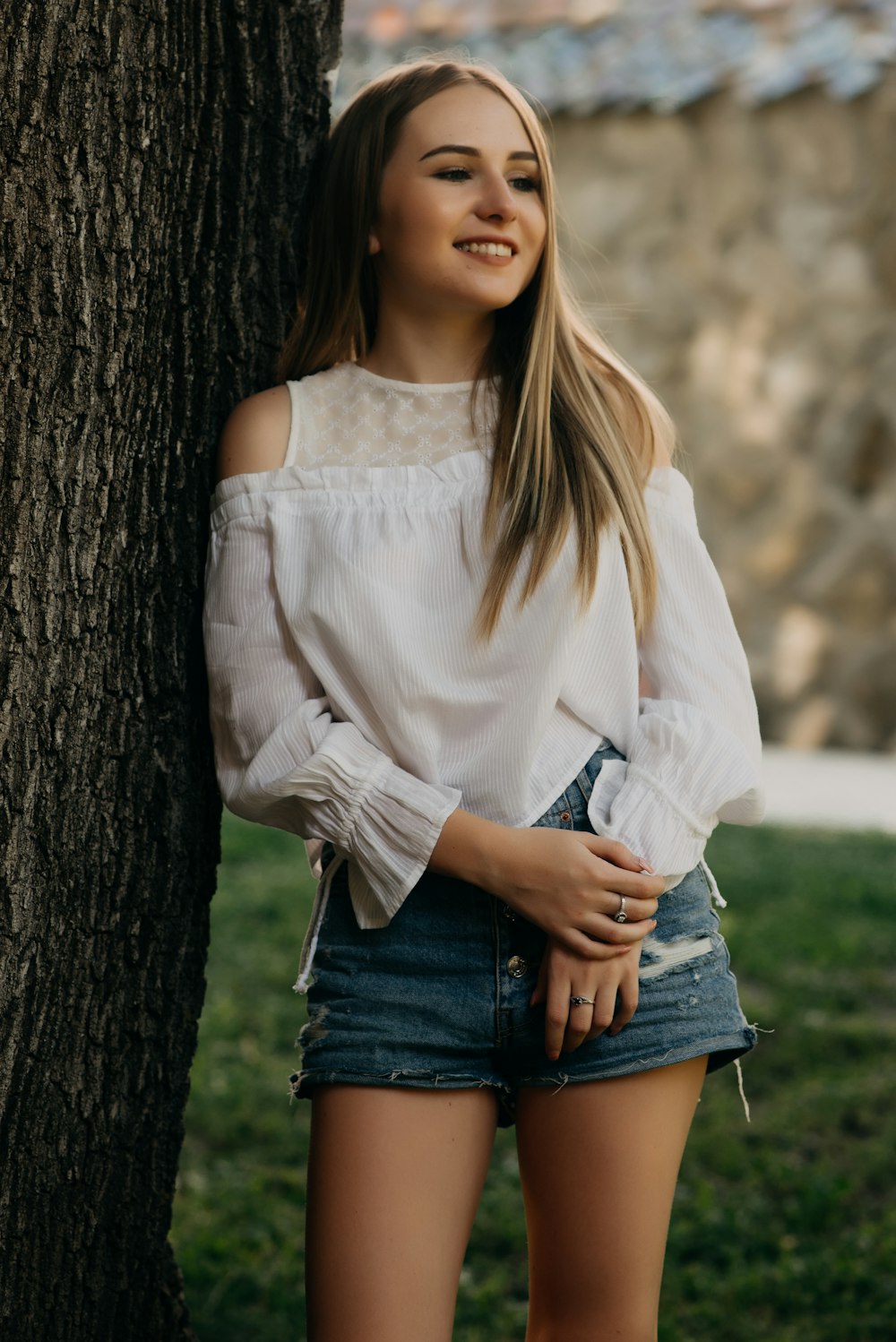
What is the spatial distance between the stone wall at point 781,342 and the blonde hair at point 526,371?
21.5ft

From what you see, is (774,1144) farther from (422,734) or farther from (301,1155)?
(422,734)

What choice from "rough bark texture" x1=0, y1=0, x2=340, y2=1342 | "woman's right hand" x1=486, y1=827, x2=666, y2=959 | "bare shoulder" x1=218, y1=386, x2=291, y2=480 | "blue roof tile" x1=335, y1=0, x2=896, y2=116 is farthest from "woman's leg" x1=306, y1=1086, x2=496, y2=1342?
"blue roof tile" x1=335, y1=0, x2=896, y2=116

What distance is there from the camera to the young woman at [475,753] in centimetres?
182

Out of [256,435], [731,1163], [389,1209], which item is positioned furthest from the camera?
[731,1163]

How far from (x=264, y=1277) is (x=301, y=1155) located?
56cm

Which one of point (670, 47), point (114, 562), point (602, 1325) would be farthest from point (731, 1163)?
point (670, 47)

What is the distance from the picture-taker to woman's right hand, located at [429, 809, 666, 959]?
1.80 metres

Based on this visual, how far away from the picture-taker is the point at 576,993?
181 centimetres

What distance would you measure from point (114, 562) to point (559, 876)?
0.68 metres

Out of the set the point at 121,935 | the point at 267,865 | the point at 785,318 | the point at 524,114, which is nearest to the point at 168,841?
the point at 121,935

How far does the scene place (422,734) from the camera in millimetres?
1886

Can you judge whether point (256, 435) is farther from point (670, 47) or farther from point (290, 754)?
point (670, 47)

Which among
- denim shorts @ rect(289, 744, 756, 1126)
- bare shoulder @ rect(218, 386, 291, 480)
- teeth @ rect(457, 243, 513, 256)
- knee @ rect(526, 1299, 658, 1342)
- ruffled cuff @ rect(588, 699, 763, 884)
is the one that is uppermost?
teeth @ rect(457, 243, 513, 256)

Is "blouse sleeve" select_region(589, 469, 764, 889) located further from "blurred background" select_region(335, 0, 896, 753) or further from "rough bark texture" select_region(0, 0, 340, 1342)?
"blurred background" select_region(335, 0, 896, 753)
